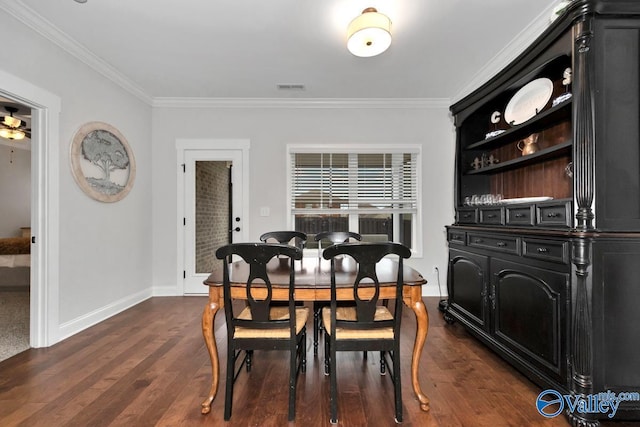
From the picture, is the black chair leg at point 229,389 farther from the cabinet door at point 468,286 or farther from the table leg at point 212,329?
the cabinet door at point 468,286

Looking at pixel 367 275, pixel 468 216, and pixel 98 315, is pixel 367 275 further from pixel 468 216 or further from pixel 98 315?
pixel 98 315

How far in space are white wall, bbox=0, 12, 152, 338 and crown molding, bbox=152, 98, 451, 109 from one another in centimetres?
49

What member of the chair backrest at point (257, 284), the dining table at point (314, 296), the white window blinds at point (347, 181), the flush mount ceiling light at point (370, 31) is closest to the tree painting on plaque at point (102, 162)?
the white window blinds at point (347, 181)

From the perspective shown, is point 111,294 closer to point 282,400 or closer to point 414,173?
point 282,400

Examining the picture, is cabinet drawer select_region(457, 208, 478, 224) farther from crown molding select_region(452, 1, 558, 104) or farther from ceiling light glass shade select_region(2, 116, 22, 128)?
ceiling light glass shade select_region(2, 116, 22, 128)

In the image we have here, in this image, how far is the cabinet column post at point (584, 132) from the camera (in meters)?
1.64

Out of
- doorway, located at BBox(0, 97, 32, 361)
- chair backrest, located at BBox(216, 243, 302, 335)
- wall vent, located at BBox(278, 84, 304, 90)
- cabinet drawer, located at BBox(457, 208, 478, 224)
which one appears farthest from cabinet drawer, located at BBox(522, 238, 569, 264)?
doorway, located at BBox(0, 97, 32, 361)

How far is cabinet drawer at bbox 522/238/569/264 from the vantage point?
1.75 metres

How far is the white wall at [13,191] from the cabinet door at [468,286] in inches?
321

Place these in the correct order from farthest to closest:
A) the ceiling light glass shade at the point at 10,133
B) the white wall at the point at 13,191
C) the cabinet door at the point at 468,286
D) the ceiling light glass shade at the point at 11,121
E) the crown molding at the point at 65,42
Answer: the white wall at the point at 13,191, the ceiling light glass shade at the point at 10,133, the ceiling light glass shade at the point at 11,121, the cabinet door at the point at 468,286, the crown molding at the point at 65,42

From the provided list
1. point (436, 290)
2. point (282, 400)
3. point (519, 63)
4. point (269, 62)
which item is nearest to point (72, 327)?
point (282, 400)

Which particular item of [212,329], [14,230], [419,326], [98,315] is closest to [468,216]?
[419,326]

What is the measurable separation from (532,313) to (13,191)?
881 cm

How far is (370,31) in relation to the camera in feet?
6.82
